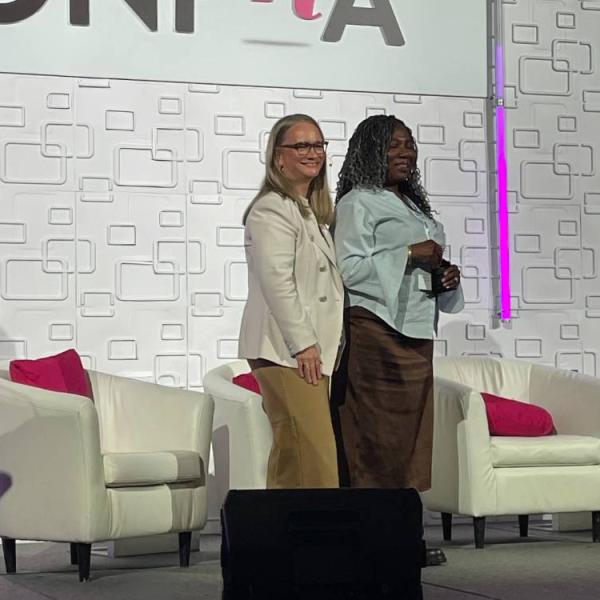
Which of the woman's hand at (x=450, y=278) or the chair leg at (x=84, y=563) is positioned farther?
the chair leg at (x=84, y=563)

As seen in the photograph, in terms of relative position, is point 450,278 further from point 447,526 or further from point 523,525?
point 523,525

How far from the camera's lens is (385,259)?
161 inches

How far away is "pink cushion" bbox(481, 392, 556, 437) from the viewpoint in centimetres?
531

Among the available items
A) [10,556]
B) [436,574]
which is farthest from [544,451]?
[10,556]

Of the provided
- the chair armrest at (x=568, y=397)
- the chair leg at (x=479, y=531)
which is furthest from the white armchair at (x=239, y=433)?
the chair armrest at (x=568, y=397)

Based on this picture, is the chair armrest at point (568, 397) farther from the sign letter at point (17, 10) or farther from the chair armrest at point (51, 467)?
the sign letter at point (17, 10)

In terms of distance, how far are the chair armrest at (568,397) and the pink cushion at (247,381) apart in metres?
1.31

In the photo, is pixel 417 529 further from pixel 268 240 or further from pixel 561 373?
pixel 561 373

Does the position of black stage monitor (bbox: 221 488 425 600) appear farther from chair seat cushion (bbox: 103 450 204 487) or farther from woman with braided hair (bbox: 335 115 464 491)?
chair seat cushion (bbox: 103 450 204 487)

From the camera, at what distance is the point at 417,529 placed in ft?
9.99

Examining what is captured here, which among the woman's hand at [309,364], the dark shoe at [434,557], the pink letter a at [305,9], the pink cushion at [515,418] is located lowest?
the dark shoe at [434,557]

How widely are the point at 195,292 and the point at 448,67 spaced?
160 centimetres

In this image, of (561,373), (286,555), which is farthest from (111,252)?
(286,555)

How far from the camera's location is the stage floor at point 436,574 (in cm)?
399
